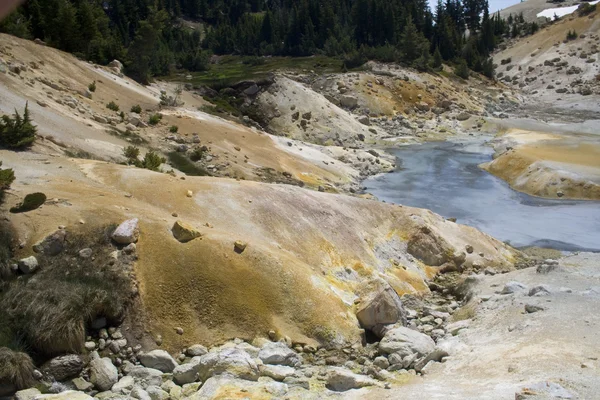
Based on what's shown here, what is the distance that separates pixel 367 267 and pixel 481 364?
6.92 meters

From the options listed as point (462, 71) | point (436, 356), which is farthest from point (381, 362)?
point (462, 71)

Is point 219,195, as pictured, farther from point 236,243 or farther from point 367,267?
point 367,267

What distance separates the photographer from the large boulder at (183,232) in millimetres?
14531

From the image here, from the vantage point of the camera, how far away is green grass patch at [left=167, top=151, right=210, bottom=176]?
31781 millimetres

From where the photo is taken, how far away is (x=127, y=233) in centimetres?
1395

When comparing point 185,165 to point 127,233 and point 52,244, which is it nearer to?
point 127,233

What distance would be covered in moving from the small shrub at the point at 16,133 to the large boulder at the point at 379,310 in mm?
14402

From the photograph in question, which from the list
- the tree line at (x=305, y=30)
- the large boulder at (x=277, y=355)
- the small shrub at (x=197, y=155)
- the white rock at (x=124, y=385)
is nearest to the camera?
the white rock at (x=124, y=385)

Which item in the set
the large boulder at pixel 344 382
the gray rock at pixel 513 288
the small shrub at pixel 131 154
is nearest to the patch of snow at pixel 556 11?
the small shrub at pixel 131 154

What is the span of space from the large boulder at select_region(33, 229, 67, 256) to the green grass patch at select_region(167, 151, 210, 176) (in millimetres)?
17877

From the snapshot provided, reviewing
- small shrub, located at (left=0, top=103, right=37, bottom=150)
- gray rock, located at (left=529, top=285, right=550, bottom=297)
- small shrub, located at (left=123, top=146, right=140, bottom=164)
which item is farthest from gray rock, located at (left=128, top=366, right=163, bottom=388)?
small shrub, located at (left=123, top=146, right=140, bottom=164)

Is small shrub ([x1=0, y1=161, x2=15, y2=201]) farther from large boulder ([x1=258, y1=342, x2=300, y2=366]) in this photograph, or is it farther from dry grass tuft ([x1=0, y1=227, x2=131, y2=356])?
large boulder ([x1=258, y1=342, x2=300, y2=366])

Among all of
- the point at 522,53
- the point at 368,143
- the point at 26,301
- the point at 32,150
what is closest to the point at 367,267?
the point at 26,301

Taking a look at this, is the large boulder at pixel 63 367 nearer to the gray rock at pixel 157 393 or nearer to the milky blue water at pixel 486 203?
the gray rock at pixel 157 393
